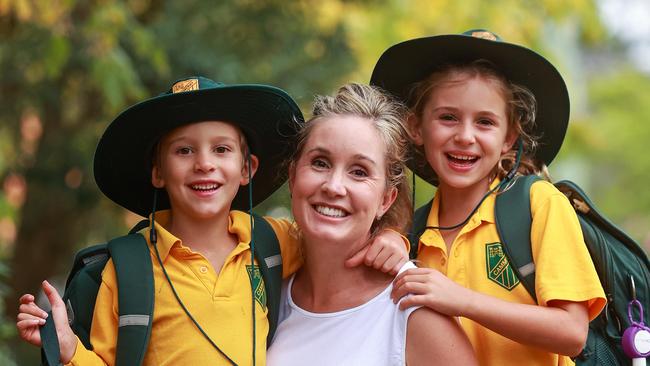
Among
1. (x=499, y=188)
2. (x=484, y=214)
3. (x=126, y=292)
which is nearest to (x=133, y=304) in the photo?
(x=126, y=292)

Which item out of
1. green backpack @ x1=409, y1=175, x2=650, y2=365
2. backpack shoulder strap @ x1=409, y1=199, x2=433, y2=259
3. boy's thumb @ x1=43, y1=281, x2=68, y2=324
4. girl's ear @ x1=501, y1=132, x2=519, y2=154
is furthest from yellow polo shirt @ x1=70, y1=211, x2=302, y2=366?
girl's ear @ x1=501, y1=132, x2=519, y2=154

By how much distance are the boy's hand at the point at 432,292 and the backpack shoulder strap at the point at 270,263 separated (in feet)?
1.82

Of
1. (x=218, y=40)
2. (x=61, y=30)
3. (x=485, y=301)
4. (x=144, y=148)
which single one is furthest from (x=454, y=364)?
(x=218, y=40)

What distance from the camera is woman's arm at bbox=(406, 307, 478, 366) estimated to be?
3.15 meters

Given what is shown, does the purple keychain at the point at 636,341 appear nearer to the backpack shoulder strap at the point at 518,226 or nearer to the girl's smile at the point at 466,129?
the backpack shoulder strap at the point at 518,226

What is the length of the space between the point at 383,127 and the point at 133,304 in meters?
1.13

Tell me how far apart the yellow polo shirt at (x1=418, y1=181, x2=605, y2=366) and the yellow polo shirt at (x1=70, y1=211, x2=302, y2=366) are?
0.81m

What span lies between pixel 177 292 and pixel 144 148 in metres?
0.60

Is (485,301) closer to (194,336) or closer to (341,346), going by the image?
(341,346)

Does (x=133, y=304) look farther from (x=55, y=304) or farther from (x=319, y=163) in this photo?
(x=319, y=163)

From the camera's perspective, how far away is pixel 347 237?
3.46m

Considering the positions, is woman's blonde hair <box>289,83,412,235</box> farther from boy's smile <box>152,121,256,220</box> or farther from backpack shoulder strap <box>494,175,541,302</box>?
backpack shoulder strap <box>494,175,541,302</box>

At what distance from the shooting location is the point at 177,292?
351cm

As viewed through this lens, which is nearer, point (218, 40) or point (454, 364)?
point (454, 364)
